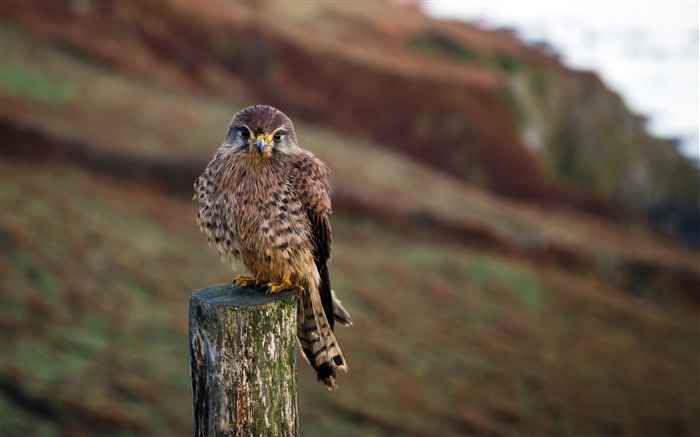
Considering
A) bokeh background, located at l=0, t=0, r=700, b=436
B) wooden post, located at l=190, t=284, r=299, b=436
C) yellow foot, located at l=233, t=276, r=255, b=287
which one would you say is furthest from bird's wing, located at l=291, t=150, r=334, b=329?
bokeh background, located at l=0, t=0, r=700, b=436

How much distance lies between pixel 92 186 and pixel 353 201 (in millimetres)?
5188

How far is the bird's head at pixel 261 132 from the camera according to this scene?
4785 millimetres

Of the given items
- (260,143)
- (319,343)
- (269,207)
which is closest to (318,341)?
(319,343)

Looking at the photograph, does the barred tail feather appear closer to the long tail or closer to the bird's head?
the long tail

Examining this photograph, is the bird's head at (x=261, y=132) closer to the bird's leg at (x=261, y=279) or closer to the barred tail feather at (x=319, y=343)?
the bird's leg at (x=261, y=279)

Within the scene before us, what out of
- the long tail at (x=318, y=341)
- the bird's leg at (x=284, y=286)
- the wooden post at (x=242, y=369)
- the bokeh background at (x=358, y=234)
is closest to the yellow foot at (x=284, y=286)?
the bird's leg at (x=284, y=286)

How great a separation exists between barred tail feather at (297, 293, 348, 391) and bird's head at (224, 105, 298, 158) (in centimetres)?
92

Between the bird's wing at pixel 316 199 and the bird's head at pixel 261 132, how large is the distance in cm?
15

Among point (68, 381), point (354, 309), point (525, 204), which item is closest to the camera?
point (68, 381)

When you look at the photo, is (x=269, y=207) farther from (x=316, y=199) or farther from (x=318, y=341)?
(x=318, y=341)

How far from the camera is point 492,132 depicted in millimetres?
26453

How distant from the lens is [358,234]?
15.3m

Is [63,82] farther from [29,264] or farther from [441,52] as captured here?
[441,52]

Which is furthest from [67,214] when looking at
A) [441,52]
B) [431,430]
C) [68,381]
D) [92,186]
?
[441,52]
